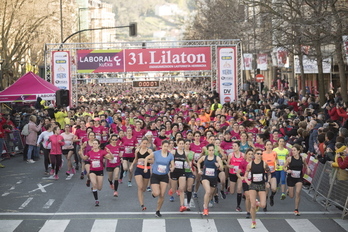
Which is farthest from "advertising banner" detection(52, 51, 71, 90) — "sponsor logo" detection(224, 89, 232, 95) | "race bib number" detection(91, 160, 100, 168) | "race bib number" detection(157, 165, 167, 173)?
"race bib number" detection(157, 165, 167, 173)

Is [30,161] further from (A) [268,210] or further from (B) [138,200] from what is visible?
(A) [268,210]

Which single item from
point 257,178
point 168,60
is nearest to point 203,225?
point 257,178

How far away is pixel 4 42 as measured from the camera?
41.5 meters

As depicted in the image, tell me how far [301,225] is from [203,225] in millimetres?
1820

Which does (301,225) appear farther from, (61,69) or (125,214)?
(61,69)

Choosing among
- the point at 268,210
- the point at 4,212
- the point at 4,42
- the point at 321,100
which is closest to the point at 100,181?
the point at 4,212

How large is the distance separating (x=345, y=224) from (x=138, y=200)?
188 inches

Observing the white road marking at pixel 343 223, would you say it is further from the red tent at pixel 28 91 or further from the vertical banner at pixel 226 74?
the vertical banner at pixel 226 74

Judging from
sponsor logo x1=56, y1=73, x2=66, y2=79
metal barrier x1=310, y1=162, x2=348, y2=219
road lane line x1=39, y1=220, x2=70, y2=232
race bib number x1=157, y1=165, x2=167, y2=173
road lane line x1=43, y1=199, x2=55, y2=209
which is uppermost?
sponsor logo x1=56, y1=73, x2=66, y2=79

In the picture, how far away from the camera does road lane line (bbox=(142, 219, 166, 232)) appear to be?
13.2m

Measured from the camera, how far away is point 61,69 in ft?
117

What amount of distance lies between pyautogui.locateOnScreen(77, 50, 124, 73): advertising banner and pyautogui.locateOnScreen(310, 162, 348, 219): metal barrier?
68.8 ft

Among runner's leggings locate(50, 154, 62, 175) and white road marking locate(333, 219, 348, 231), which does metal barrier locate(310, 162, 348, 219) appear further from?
runner's leggings locate(50, 154, 62, 175)

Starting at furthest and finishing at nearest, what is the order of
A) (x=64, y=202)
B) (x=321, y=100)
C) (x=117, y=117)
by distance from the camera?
(x=321, y=100), (x=117, y=117), (x=64, y=202)
